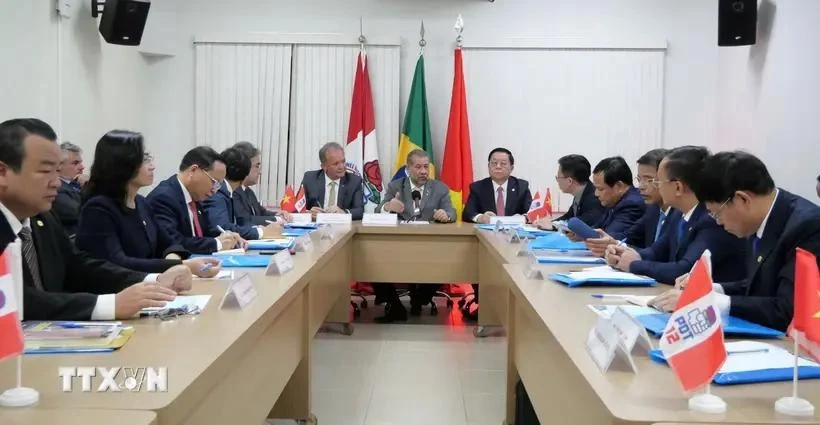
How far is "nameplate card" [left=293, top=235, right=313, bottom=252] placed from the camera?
148 inches

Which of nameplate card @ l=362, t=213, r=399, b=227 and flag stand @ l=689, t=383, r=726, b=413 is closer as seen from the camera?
flag stand @ l=689, t=383, r=726, b=413

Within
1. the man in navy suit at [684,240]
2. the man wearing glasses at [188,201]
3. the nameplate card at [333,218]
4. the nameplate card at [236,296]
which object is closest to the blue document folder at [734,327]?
the man in navy suit at [684,240]

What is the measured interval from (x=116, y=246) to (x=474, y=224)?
3.21 m

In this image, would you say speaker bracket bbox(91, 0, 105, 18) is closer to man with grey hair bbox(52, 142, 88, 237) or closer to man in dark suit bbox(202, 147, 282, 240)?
man with grey hair bbox(52, 142, 88, 237)

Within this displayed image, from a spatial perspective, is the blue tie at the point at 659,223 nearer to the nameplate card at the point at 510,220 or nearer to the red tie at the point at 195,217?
the nameplate card at the point at 510,220

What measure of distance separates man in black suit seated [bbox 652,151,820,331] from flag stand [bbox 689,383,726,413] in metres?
0.76

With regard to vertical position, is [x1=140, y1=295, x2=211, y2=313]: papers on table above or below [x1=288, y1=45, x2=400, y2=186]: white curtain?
below

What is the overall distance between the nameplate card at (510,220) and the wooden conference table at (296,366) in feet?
4.18

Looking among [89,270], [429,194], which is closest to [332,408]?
[89,270]

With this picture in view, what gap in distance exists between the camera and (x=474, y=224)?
5723 mm

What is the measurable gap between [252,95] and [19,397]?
6263mm

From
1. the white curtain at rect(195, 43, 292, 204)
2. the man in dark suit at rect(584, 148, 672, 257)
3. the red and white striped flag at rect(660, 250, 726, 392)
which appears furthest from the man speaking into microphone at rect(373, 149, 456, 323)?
the red and white striped flag at rect(660, 250, 726, 392)

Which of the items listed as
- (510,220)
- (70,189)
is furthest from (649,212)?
(70,189)

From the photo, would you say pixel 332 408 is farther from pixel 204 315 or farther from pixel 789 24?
pixel 789 24
